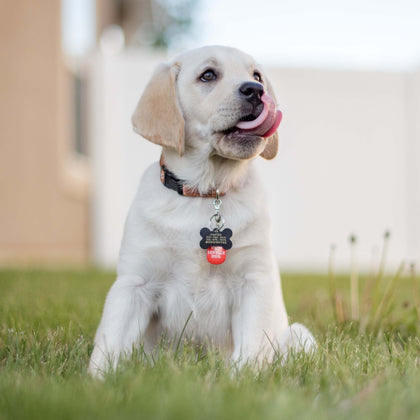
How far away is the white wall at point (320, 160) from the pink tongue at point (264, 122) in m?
6.38

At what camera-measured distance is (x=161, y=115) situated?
2.41 m

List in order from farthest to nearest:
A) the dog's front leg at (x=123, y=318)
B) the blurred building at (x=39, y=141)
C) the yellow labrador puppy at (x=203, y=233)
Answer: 1. the blurred building at (x=39, y=141)
2. the yellow labrador puppy at (x=203, y=233)
3. the dog's front leg at (x=123, y=318)

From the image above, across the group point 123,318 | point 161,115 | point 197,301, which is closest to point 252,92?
point 161,115

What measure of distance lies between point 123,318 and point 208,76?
1031 mm

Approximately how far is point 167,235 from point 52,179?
23.8 ft

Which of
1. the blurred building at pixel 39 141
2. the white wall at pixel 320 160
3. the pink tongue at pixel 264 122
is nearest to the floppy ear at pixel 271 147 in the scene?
the pink tongue at pixel 264 122

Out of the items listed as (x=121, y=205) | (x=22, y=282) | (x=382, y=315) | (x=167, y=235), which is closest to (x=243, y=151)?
(x=167, y=235)

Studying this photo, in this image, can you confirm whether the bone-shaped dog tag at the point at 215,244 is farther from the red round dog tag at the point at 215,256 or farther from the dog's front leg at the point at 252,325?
the dog's front leg at the point at 252,325

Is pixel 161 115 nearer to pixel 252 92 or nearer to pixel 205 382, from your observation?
pixel 252 92

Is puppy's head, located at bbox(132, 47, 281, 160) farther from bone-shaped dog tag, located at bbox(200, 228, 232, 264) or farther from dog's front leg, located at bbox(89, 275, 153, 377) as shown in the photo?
dog's front leg, located at bbox(89, 275, 153, 377)

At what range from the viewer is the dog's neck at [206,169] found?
8.01ft

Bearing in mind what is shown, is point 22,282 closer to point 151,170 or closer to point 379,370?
point 151,170

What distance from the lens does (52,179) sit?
914 centimetres

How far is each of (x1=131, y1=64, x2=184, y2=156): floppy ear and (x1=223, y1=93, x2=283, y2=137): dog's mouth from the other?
22 centimetres
